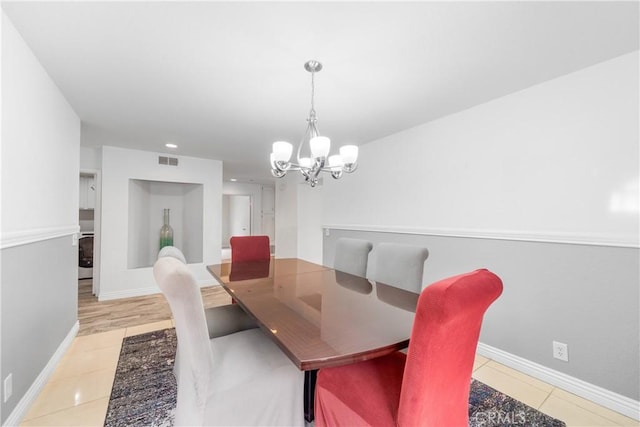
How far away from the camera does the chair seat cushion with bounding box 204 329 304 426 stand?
1.12 metres

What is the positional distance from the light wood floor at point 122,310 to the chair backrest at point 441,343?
3.12 m

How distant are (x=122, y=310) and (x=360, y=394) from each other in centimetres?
353

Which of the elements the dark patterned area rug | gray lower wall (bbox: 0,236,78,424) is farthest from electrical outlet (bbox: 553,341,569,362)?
gray lower wall (bbox: 0,236,78,424)

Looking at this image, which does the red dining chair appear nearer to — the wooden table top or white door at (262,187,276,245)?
the wooden table top

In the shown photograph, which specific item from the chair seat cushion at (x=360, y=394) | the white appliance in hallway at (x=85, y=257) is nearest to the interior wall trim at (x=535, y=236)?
the chair seat cushion at (x=360, y=394)

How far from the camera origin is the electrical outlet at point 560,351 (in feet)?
6.22

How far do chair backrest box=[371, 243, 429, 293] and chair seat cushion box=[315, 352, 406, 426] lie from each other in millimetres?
792

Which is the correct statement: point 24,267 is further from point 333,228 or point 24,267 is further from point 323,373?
point 333,228

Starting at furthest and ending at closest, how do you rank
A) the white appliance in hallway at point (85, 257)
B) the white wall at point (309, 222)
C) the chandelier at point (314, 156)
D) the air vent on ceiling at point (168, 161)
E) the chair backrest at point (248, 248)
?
the white wall at point (309, 222)
the white appliance in hallway at point (85, 257)
the air vent on ceiling at point (168, 161)
the chair backrest at point (248, 248)
the chandelier at point (314, 156)

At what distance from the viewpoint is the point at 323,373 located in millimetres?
1203

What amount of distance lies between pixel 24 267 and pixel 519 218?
342cm

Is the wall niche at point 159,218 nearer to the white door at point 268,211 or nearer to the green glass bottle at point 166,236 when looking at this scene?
the green glass bottle at point 166,236

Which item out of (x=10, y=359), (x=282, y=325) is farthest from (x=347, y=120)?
(x=10, y=359)

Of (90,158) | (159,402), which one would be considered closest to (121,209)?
(90,158)
